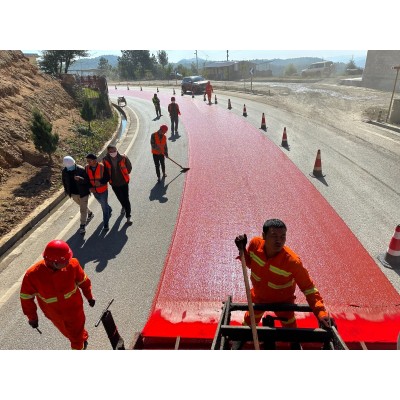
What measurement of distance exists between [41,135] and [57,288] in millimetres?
7309

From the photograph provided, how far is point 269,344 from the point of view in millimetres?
3047

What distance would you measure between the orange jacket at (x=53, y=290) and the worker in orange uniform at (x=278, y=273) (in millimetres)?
1917

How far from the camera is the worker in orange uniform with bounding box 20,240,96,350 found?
3234 mm

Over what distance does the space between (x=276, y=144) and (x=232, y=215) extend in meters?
6.65

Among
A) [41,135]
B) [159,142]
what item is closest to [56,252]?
[159,142]

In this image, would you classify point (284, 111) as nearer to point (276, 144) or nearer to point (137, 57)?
point (276, 144)

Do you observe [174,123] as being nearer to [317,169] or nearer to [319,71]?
[317,169]

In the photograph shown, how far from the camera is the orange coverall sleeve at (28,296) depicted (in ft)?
11.0

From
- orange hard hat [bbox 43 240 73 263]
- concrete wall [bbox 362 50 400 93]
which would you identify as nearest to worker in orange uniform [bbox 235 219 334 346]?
orange hard hat [bbox 43 240 73 263]

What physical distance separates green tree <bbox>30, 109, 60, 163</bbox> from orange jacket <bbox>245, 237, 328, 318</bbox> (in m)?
8.18

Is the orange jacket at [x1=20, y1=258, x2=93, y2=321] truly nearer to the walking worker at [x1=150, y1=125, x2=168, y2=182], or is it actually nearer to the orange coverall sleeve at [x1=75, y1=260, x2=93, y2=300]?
the orange coverall sleeve at [x1=75, y1=260, x2=93, y2=300]

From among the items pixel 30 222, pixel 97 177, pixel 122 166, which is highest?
pixel 122 166

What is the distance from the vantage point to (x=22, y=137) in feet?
32.6

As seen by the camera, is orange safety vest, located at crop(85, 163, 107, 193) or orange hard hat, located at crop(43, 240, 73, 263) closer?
orange hard hat, located at crop(43, 240, 73, 263)
